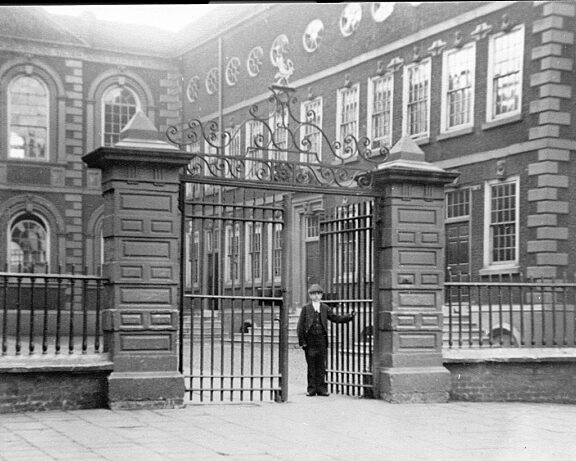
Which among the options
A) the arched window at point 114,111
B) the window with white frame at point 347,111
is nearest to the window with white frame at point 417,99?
the window with white frame at point 347,111

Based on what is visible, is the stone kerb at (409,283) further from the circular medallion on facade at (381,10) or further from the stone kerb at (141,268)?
the circular medallion on facade at (381,10)

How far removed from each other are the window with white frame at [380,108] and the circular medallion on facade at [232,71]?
7.63 metres

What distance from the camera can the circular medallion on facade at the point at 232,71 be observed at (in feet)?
102

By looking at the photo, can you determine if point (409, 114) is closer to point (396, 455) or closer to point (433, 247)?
point (433, 247)

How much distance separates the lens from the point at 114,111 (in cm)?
3275

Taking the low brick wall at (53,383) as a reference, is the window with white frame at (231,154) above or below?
above

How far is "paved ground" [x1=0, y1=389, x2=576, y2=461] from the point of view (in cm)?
777

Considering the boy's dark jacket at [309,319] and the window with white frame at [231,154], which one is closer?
the window with white frame at [231,154]

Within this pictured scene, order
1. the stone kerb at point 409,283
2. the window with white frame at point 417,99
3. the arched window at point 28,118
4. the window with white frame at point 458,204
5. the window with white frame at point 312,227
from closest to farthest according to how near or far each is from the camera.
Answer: the stone kerb at point 409,283, the window with white frame at point 458,204, the window with white frame at point 417,99, the window with white frame at point 312,227, the arched window at point 28,118

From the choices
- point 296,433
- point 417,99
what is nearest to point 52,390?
point 296,433

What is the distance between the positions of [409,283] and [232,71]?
20.8 meters

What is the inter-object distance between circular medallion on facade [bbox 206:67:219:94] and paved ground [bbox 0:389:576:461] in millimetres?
22371

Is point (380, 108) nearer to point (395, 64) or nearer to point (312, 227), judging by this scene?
point (395, 64)

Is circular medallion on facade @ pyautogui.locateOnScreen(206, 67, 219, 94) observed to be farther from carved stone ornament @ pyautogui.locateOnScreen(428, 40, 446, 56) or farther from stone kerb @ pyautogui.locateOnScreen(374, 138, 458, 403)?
stone kerb @ pyautogui.locateOnScreen(374, 138, 458, 403)
